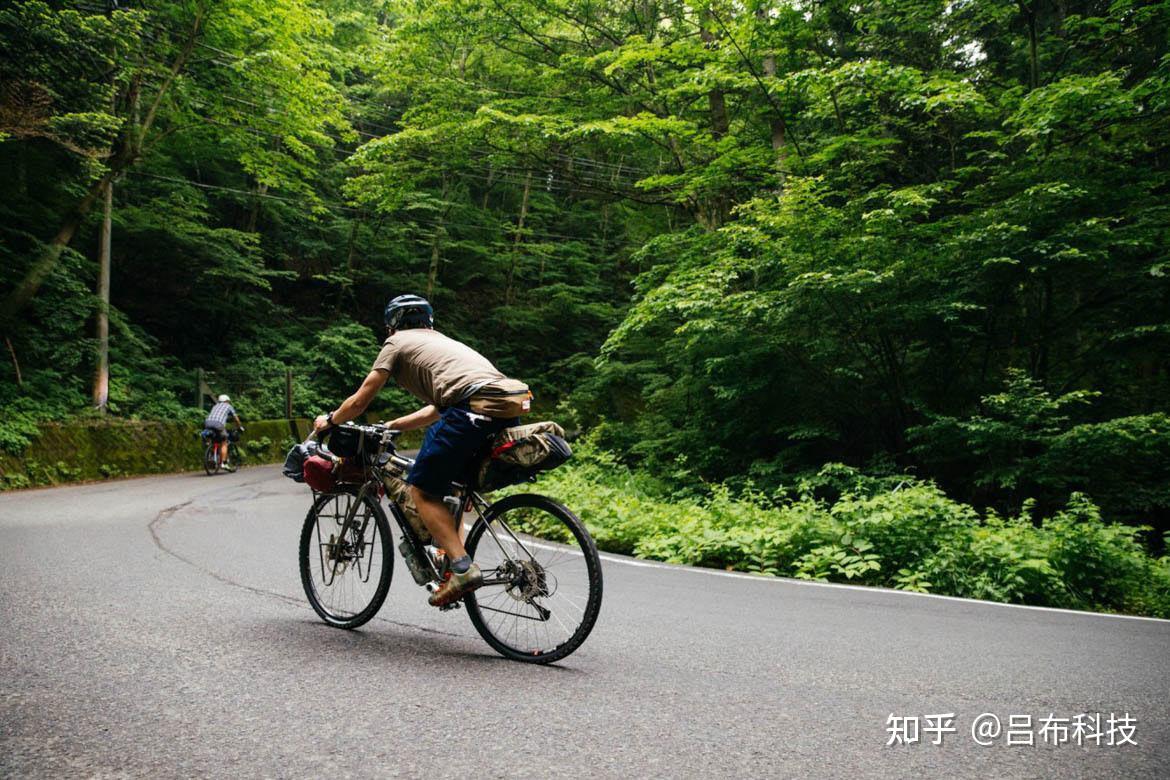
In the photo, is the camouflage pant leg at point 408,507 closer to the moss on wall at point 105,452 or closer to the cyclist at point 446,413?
the cyclist at point 446,413

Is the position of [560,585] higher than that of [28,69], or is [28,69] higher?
[28,69]

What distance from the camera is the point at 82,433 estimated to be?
15086 mm

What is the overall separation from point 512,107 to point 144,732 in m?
15.0

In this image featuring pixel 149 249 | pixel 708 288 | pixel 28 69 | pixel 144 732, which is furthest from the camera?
pixel 149 249

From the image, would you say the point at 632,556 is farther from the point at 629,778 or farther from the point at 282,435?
the point at 282,435

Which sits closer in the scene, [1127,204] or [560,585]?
[560,585]

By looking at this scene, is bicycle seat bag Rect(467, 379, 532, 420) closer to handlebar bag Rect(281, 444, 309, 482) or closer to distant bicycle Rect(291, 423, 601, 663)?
distant bicycle Rect(291, 423, 601, 663)

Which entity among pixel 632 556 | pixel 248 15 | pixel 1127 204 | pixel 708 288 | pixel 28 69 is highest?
pixel 248 15

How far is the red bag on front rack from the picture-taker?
4273 mm

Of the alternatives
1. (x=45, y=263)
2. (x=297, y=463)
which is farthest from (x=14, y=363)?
(x=297, y=463)

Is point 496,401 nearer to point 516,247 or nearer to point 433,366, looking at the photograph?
point 433,366

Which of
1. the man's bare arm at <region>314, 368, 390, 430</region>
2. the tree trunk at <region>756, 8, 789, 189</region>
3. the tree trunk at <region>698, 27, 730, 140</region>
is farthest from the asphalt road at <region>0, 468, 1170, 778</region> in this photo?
the tree trunk at <region>698, 27, 730, 140</region>

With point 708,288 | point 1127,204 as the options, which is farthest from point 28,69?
point 1127,204

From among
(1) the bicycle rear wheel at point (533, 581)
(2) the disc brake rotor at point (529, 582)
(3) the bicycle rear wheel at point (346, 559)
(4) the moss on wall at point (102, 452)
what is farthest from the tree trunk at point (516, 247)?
(2) the disc brake rotor at point (529, 582)
